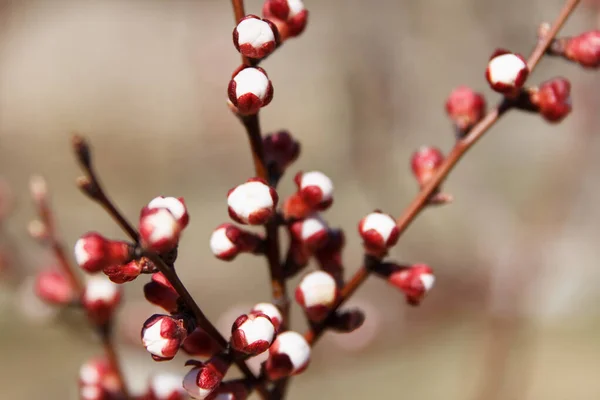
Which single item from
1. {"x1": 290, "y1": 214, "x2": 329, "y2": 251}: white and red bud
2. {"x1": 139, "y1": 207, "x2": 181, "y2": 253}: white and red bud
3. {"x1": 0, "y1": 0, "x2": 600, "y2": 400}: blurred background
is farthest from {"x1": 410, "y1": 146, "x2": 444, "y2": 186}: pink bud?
{"x1": 0, "y1": 0, "x2": 600, "y2": 400}: blurred background

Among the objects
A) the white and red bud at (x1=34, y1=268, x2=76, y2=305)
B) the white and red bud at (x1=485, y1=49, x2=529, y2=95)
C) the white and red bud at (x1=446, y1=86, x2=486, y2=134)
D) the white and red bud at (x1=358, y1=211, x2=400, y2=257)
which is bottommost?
the white and red bud at (x1=34, y1=268, x2=76, y2=305)

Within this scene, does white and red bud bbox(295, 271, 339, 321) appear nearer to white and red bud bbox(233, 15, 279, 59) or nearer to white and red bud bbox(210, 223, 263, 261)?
white and red bud bbox(210, 223, 263, 261)

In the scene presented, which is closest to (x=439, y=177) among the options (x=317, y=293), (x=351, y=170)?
(x=317, y=293)

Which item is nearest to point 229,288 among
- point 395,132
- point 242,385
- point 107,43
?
point 395,132

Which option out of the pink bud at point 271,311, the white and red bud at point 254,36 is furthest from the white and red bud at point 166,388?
the white and red bud at point 254,36

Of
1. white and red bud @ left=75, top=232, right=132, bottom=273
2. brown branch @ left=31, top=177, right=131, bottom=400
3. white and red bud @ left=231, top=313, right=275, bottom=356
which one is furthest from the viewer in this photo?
brown branch @ left=31, top=177, right=131, bottom=400

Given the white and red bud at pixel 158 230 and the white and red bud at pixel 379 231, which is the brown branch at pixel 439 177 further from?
the white and red bud at pixel 158 230
